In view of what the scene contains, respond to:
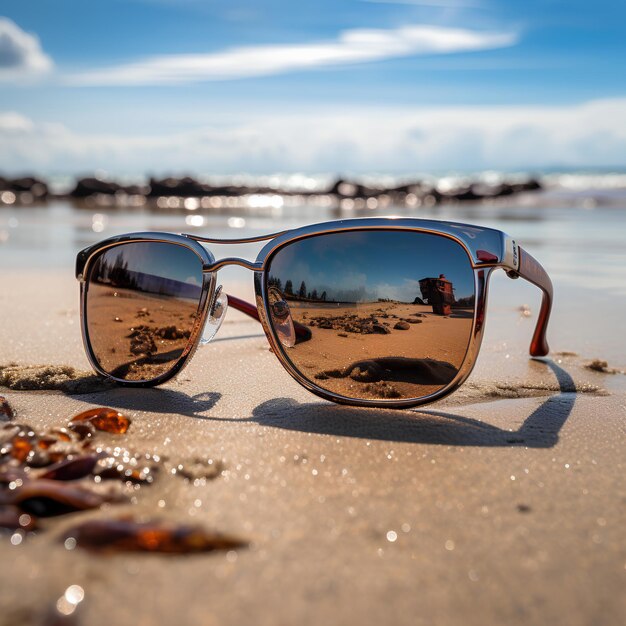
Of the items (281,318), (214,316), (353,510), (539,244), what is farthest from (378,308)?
(539,244)

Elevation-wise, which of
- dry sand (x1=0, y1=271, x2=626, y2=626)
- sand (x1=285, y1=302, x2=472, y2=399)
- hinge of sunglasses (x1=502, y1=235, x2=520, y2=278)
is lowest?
dry sand (x1=0, y1=271, x2=626, y2=626)

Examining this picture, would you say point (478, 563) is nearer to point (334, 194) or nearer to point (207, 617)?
point (207, 617)

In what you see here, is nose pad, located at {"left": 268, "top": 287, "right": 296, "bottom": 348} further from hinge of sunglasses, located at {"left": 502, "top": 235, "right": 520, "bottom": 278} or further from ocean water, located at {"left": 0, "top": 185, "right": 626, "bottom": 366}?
ocean water, located at {"left": 0, "top": 185, "right": 626, "bottom": 366}

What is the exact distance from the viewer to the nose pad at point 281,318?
204 cm

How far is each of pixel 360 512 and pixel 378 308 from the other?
2.58ft

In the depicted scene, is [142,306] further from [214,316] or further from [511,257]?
[511,257]

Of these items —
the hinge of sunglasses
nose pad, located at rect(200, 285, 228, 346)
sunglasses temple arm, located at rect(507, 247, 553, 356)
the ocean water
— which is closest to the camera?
the hinge of sunglasses

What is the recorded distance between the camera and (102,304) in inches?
89.4

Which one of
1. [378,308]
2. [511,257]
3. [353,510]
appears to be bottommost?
[353,510]

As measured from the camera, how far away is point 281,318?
204 centimetres

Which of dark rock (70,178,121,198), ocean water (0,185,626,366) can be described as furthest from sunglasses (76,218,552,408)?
dark rock (70,178,121,198)

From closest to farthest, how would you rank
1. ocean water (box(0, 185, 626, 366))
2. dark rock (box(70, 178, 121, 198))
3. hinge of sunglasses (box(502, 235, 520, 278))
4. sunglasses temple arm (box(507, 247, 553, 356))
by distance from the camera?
hinge of sunglasses (box(502, 235, 520, 278)), sunglasses temple arm (box(507, 247, 553, 356)), ocean water (box(0, 185, 626, 366)), dark rock (box(70, 178, 121, 198))

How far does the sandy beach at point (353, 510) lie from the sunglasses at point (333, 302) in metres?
0.10

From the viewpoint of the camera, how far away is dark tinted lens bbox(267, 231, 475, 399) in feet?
6.13
